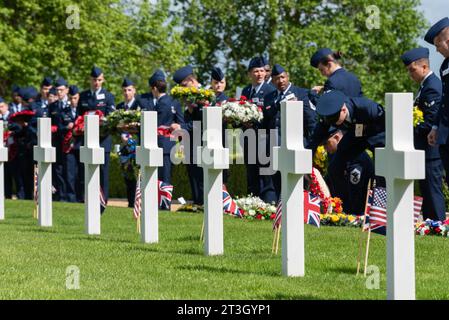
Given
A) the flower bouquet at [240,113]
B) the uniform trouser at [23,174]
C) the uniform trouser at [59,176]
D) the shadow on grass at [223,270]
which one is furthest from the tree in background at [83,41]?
the shadow on grass at [223,270]

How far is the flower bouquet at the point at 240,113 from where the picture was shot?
1691 cm

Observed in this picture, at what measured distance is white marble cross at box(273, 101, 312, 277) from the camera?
9320mm

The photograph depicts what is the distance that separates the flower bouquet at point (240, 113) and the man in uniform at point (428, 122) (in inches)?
137

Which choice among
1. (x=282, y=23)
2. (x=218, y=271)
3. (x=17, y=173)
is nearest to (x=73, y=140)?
(x=17, y=173)

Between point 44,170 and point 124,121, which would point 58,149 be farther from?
point 44,170

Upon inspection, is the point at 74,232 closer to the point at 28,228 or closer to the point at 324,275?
the point at 28,228

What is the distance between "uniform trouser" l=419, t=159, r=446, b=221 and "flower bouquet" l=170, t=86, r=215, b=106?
4786 mm

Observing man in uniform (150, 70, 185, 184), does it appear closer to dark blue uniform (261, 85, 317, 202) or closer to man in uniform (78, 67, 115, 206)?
man in uniform (78, 67, 115, 206)

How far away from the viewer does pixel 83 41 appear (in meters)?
36.9

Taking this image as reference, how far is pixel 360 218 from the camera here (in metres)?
15.0

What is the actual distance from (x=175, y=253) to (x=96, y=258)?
86 centimetres

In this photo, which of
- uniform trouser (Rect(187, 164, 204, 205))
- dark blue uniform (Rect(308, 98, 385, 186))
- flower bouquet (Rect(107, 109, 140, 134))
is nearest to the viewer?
dark blue uniform (Rect(308, 98, 385, 186))

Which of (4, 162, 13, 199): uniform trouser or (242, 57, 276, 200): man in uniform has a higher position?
(242, 57, 276, 200): man in uniform

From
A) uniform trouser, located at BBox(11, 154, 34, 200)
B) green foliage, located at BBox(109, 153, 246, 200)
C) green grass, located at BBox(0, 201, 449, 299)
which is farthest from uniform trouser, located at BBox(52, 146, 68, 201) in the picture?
green grass, located at BBox(0, 201, 449, 299)
